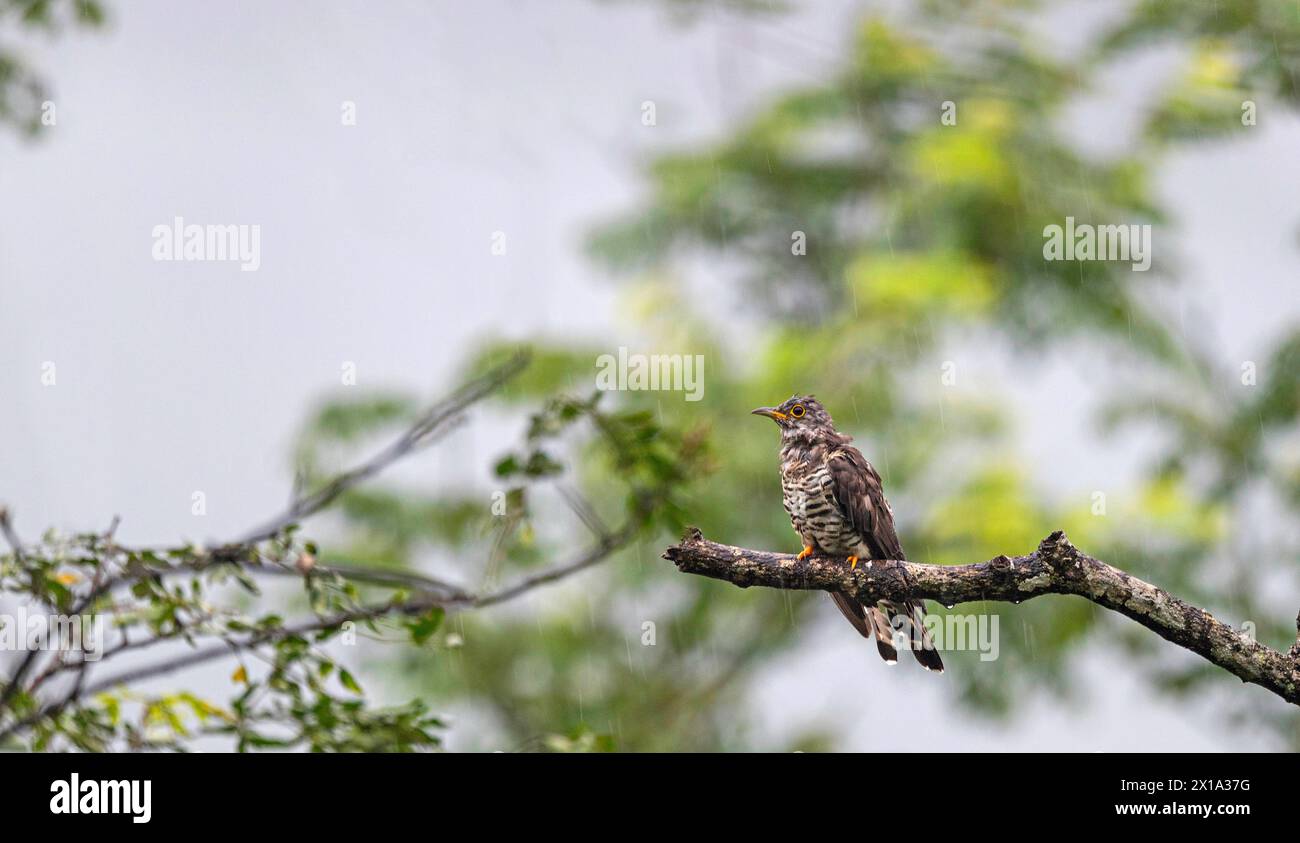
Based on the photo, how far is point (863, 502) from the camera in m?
2.76

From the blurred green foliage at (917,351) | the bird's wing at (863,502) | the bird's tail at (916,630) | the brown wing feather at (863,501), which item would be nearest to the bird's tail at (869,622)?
the bird's tail at (916,630)

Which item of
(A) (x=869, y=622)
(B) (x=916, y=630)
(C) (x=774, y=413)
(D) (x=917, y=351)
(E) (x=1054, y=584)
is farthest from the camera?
(D) (x=917, y=351)

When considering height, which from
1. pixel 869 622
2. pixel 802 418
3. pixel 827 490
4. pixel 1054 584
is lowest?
pixel 869 622

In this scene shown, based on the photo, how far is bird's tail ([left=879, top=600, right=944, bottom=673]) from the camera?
2.03 meters

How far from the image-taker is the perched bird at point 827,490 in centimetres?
274

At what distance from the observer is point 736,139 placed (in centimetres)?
1127

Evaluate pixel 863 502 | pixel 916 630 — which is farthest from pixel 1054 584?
pixel 863 502

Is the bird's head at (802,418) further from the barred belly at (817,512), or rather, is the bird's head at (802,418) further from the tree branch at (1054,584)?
the tree branch at (1054,584)

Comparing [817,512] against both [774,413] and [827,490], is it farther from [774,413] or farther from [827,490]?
[774,413]

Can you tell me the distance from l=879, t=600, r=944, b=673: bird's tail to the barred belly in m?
0.45

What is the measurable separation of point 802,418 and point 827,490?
17 centimetres

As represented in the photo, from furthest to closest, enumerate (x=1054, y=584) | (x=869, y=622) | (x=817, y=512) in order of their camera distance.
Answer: (x=817, y=512)
(x=869, y=622)
(x=1054, y=584)

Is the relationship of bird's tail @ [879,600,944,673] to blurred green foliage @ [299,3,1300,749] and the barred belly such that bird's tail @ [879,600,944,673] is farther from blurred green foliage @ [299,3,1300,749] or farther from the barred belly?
blurred green foliage @ [299,3,1300,749]

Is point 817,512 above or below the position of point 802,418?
below
